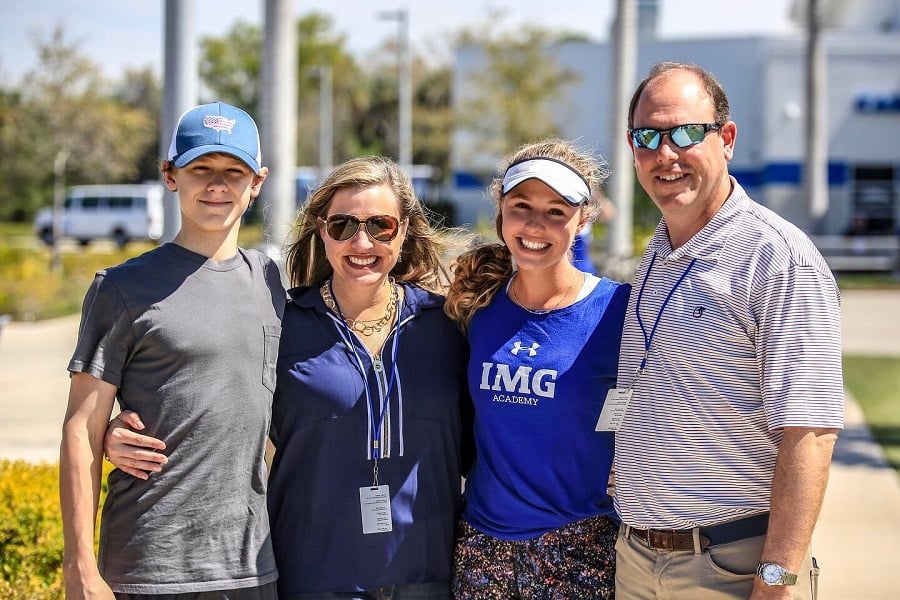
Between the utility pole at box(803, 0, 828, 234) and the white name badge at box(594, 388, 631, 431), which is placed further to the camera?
the utility pole at box(803, 0, 828, 234)

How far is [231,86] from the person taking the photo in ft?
181

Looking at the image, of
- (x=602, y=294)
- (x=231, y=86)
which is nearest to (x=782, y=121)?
(x=602, y=294)

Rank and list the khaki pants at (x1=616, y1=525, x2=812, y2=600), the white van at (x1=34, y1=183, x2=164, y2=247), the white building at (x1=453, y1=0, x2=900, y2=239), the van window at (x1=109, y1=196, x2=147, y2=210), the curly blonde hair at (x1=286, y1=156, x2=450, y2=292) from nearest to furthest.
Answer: the khaki pants at (x1=616, y1=525, x2=812, y2=600) < the curly blonde hair at (x1=286, y1=156, x2=450, y2=292) < the white building at (x1=453, y1=0, x2=900, y2=239) < the white van at (x1=34, y1=183, x2=164, y2=247) < the van window at (x1=109, y1=196, x2=147, y2=210)

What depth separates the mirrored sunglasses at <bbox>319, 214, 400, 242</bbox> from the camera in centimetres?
306

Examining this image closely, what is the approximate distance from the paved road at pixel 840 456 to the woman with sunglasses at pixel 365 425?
314 centimetres

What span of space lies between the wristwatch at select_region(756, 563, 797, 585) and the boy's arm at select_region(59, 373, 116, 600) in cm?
172

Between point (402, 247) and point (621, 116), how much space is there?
9452 millimetres

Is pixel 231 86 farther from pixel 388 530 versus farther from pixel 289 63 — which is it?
pixel 388 530

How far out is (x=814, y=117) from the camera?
72.9ft

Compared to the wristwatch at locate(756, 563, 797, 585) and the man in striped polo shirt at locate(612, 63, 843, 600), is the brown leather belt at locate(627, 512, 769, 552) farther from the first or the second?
the wristwatch at locate(756, 563, 797, 585)

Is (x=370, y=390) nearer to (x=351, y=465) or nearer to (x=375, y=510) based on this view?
(x=351, y=465)

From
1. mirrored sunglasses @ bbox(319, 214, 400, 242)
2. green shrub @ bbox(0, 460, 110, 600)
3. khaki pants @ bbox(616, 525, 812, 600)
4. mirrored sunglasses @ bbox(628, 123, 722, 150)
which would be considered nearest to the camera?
khaki pants @ bbox(616, 525, 812, 600)

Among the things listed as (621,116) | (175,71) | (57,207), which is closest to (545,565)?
(175,71)

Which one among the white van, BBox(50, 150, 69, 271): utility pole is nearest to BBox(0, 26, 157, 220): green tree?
BBox(50, 150, 69, 271): utility pole
